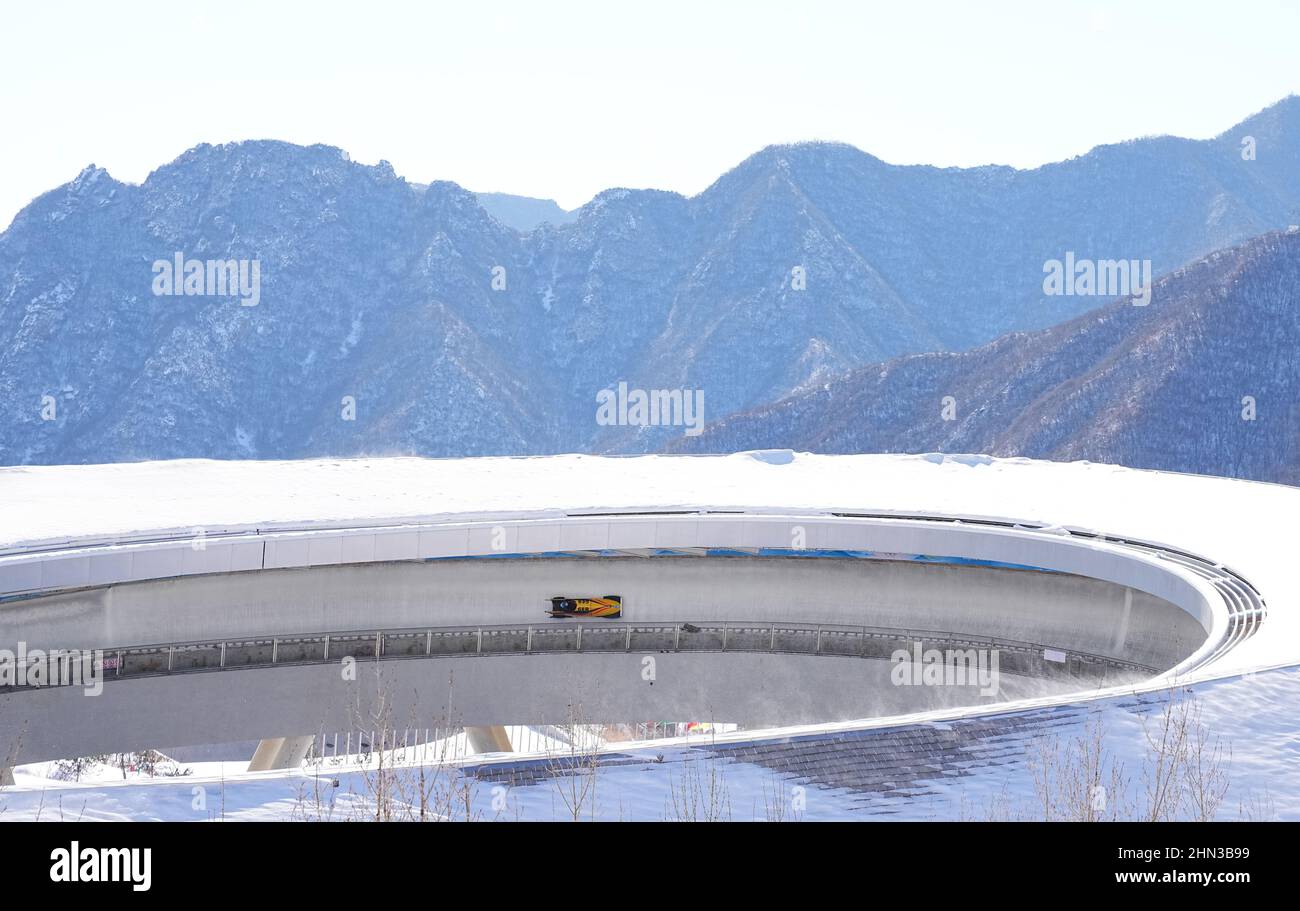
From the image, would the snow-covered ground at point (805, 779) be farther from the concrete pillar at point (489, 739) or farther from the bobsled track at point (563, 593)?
the concrete pillar at point (489, 739)

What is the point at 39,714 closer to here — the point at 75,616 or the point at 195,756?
the point at 75,616

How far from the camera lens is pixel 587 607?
30.8 meters

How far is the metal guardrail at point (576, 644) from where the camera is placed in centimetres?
2817

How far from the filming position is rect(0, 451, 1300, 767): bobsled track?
26.7m

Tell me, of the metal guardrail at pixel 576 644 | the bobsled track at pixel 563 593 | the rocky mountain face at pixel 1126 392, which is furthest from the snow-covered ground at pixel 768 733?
the rocky mountain face at pixel 1126 392

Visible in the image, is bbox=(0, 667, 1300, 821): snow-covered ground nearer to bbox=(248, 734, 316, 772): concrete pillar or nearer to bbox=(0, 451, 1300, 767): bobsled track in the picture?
bbox=(0, 451, 1300, 767): bobsled track

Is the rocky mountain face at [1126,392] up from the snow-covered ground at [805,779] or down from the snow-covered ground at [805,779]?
up

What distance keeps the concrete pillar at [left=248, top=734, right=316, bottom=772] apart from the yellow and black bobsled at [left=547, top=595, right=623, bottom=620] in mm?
7478

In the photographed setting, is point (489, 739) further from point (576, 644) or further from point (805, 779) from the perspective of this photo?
point (805, 779)

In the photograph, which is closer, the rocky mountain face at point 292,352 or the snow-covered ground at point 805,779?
the snow-covered ground at point 805,779

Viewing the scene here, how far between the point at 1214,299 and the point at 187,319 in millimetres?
132756

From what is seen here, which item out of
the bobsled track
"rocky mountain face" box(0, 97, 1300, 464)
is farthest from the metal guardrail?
"rocky mountain face" box(0, 97, 1300, 464)

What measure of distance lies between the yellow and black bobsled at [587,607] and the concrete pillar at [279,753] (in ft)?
24.5
